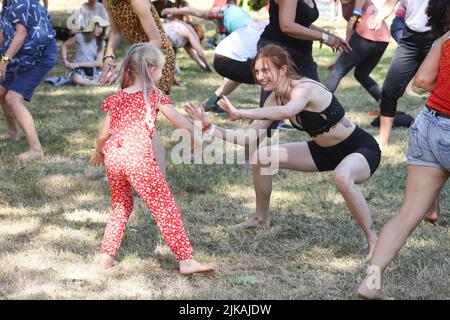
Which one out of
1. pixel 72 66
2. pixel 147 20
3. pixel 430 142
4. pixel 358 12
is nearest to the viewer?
pixel 430 142

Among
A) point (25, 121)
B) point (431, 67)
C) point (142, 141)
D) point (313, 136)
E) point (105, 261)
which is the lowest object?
point (25, 121)

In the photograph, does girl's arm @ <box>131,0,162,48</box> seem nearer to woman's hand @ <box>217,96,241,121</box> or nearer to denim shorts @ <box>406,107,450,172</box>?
woman's hand @ <box>217,96,241,121</box>

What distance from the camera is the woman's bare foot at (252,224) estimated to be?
5613 millimetres

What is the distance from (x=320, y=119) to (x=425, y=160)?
105 cm

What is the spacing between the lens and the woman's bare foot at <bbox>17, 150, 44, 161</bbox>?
7361 mm

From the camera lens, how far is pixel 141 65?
463 centimetres

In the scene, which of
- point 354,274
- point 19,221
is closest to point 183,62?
point 19,221

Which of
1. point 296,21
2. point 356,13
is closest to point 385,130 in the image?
point 356,13

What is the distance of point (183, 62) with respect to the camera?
1334cm

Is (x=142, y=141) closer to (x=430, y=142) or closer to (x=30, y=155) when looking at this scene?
(x=430, y=142)

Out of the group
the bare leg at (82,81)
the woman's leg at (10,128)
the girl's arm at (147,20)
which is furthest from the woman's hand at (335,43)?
the bare leg at (82,81)

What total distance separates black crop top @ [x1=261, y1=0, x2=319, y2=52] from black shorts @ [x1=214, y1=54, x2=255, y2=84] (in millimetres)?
1331

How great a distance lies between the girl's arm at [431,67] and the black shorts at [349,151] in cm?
98
